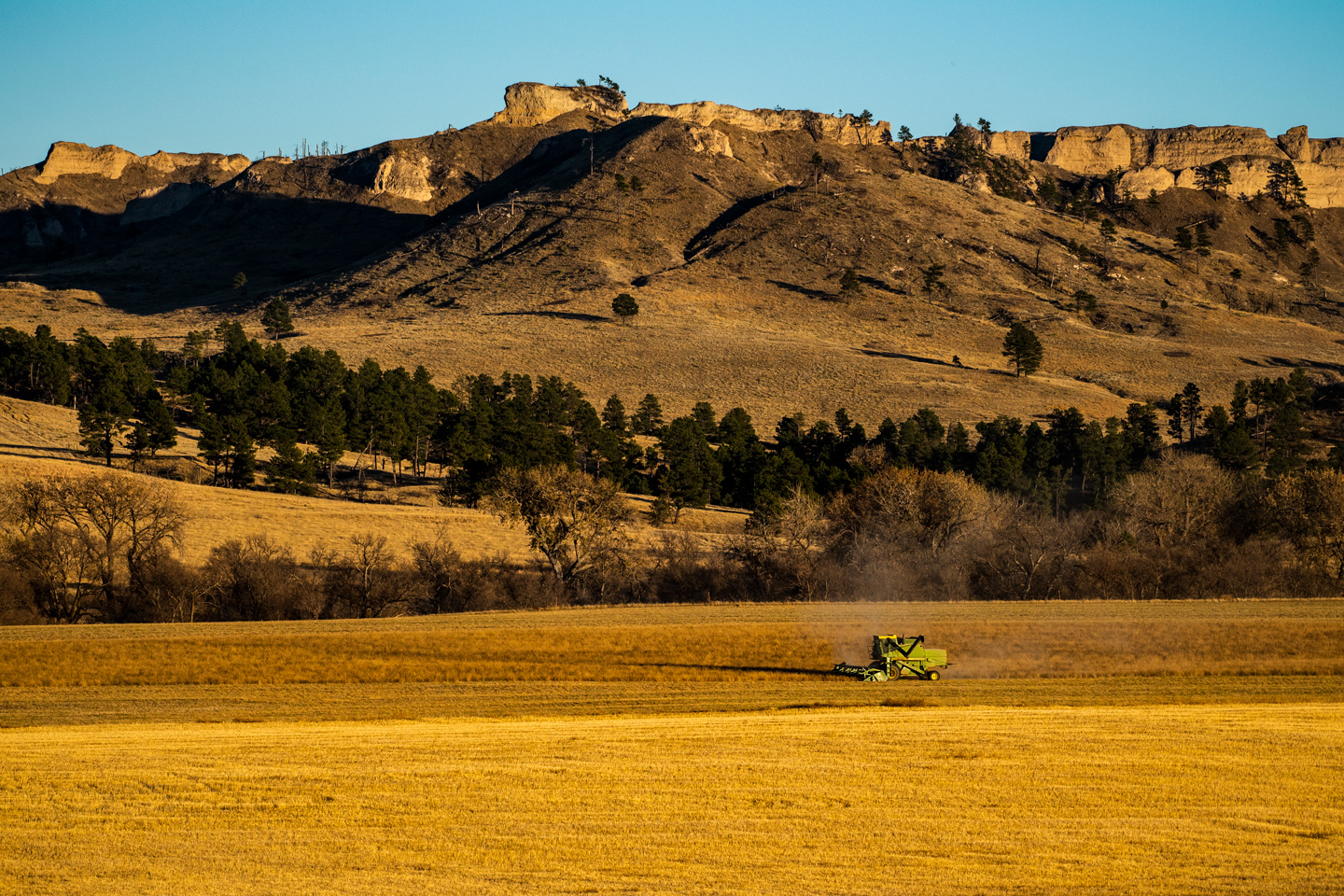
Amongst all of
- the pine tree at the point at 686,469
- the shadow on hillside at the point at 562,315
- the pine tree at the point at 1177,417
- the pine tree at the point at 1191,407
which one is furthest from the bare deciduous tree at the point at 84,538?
the pine tree at the point at 1191,407

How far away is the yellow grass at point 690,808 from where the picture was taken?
37.1ft

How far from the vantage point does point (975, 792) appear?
1502 cm

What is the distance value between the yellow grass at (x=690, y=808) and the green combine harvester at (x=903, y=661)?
7.39m

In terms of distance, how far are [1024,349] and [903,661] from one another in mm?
89986

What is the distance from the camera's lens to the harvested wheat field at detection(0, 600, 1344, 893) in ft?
38.1

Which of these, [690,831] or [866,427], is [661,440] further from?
[690,831]

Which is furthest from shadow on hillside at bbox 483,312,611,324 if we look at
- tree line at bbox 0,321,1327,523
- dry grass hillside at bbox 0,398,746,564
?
dry grass hillside at bbox 0,398,746,564

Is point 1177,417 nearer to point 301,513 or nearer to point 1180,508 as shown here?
point 1180,508

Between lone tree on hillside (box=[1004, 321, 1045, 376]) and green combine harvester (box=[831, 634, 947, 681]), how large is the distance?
8875 centimetres

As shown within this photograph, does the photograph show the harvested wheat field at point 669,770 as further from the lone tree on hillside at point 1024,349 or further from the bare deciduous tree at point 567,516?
the lone tree on hillside at point 1024,349

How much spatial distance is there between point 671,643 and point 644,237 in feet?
437

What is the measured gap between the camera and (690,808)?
46.5 ft

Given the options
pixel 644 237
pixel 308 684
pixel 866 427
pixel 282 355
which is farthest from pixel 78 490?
pixel 644 237

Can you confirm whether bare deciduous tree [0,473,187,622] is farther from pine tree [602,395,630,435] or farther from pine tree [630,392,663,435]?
pine tree [630,392,663,435]
